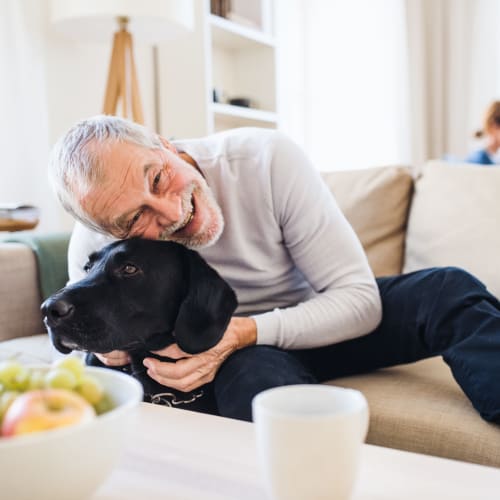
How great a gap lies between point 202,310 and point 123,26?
5.52 feet

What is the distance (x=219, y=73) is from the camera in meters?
3.64

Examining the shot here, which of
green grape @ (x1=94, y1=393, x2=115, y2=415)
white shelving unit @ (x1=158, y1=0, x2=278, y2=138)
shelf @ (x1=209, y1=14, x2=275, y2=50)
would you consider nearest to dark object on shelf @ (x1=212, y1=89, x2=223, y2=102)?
white shelving unit @ (x1=158, y1=0, x2=278, y2=138)

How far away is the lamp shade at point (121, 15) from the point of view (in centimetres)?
219

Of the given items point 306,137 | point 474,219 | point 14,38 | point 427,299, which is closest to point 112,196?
point 427,299

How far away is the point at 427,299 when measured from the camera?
1.22 m

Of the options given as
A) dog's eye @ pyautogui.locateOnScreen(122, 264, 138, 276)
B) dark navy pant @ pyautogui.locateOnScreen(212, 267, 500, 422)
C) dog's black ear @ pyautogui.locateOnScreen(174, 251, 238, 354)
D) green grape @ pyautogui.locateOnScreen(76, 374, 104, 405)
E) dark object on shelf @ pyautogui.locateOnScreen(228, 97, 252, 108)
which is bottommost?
dark navy pant @ pyautogui.locateOnScreen(212, 267, 500, 422)

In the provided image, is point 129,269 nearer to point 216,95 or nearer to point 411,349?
point 411,349

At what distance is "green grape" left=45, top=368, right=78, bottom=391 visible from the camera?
1.69 ft

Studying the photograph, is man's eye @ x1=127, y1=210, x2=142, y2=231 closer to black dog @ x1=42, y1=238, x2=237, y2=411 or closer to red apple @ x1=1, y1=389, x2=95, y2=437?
black dog @ x1=42, y1=238, x2=237, y2=411

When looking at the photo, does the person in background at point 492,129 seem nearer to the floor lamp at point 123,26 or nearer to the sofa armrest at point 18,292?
the floor lamp at point 123,26

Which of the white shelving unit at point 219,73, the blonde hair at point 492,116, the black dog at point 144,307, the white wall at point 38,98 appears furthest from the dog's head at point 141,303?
the blonde hair at point 492,116

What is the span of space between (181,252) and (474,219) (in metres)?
0.92

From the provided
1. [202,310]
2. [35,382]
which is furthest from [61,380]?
[202,310]

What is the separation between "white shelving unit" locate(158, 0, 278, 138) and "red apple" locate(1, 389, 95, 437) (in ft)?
8.76
